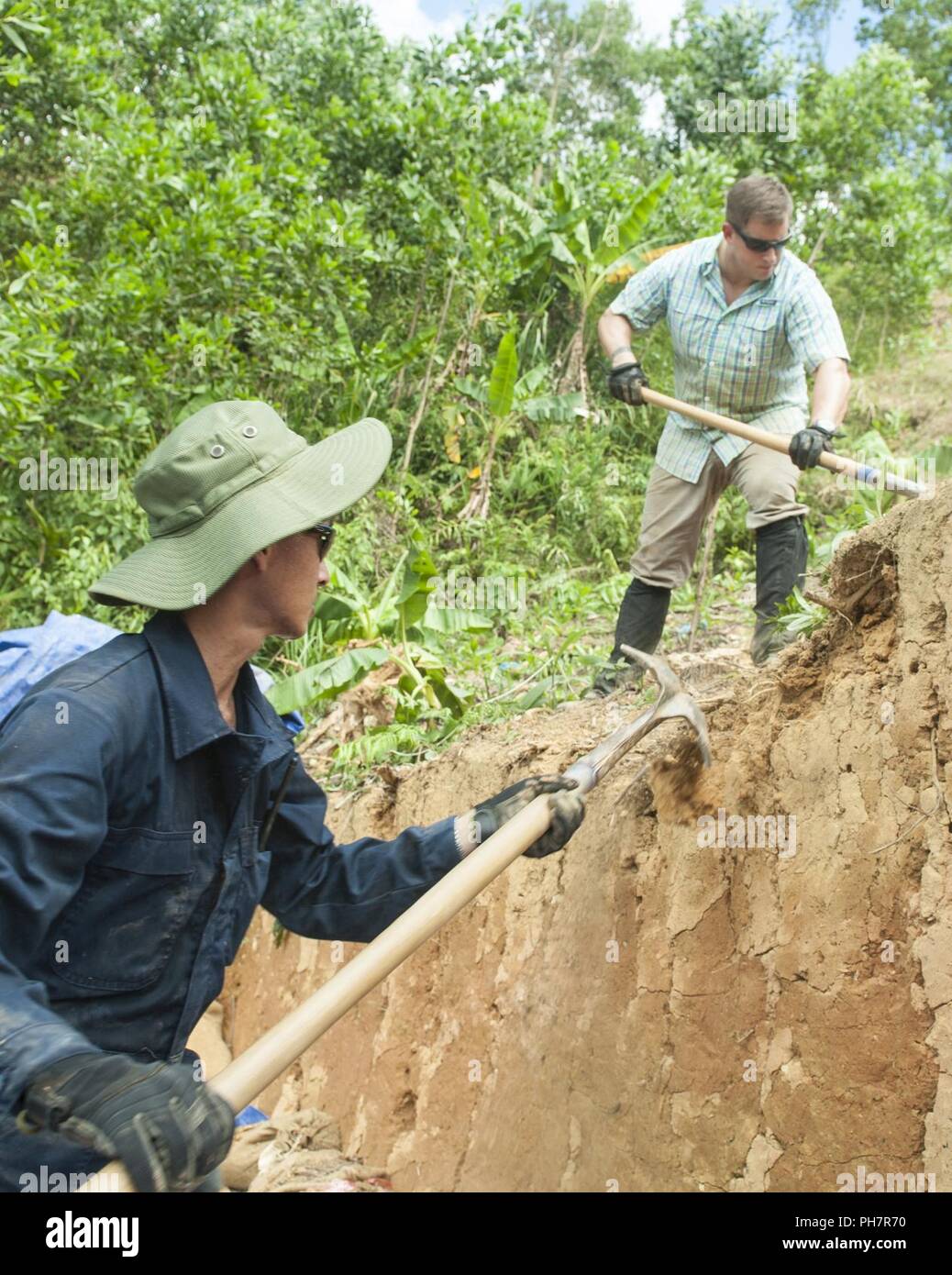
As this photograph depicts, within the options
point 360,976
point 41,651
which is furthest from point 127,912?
point 41,651

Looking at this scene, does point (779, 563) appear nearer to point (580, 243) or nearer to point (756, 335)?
point (756, 335)

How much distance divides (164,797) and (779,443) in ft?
9.63

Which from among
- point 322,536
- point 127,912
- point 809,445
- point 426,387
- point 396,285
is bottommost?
point 127,912

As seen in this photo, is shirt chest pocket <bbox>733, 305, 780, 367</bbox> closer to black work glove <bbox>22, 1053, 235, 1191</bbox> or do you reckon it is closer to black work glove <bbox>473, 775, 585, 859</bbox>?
black work glove <bbox>473, 775, 585, 859</bbox>

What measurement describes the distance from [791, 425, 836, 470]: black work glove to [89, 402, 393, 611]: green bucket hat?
7.61 feet

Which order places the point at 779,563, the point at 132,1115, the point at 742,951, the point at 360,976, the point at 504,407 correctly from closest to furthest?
the point at 132,1115 < the point at 360,976 < the point at 742,951 < the point at 779,563 < the point at 504,407

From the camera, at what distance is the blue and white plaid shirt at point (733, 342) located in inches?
179

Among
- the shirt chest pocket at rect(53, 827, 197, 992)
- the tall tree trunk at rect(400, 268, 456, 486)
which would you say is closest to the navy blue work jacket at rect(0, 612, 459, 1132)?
the shirt chest pocket at rect(53, 827, 197, 992)

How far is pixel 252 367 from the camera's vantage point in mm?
8367

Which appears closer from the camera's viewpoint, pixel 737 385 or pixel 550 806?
pixel 550 806

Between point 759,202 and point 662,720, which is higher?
point 759,202

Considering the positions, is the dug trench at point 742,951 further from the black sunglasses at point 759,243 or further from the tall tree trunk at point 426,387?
the tall tree trunk at point 426,387

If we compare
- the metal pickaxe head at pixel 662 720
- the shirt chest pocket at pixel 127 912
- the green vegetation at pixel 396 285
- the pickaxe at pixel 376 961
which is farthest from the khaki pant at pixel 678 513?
the shirt chest pocket at pixel 127 912

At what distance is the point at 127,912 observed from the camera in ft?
7.70
